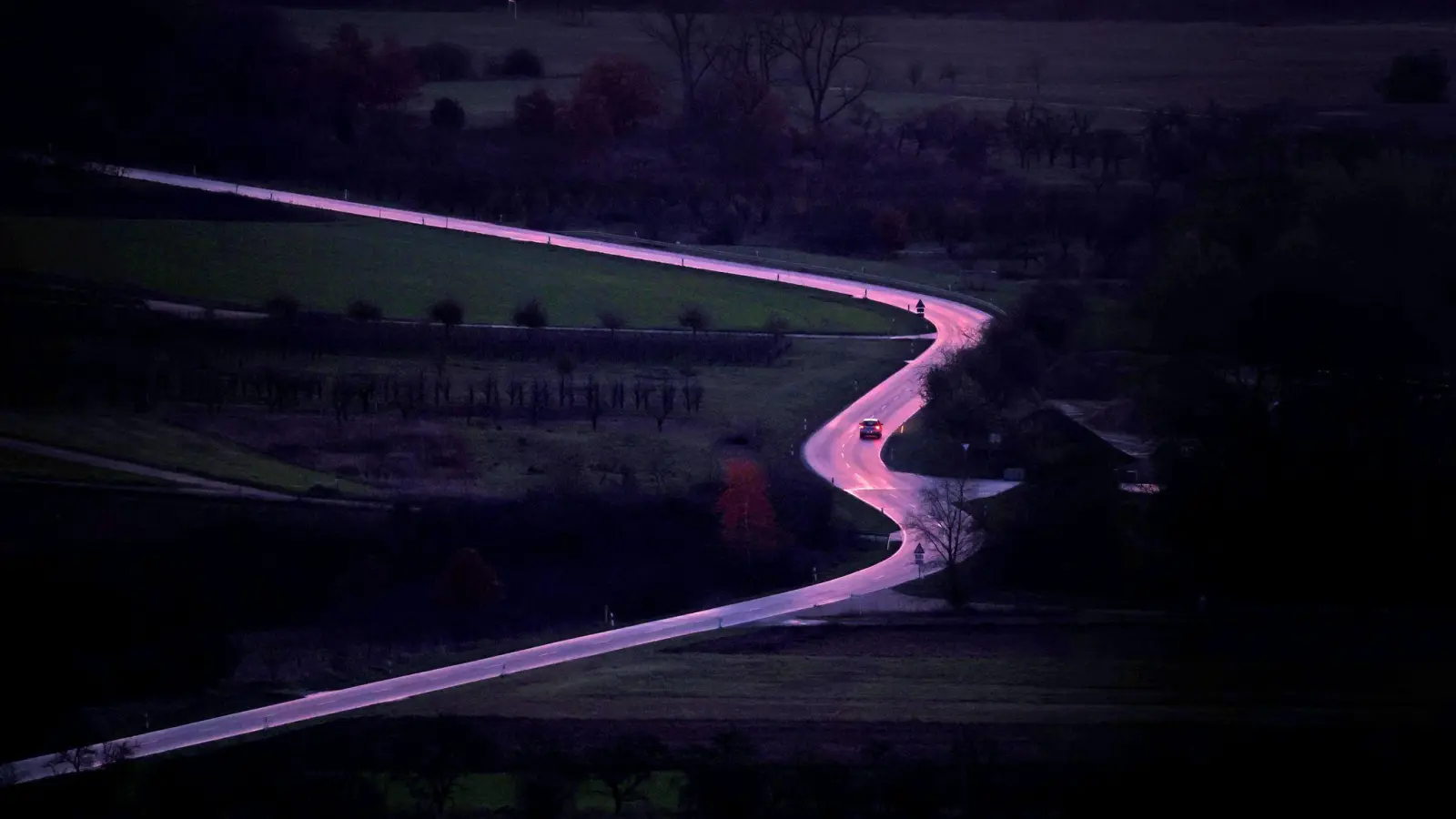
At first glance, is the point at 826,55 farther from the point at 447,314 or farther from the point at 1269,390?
the point at 1269,390

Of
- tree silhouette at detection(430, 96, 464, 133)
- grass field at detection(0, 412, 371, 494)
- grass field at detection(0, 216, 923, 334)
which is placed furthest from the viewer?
tree silhouette at detection(430, 96, 464, 133)

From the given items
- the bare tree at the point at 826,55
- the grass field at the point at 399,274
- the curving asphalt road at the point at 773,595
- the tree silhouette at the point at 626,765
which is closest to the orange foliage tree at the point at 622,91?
the bare tree at the point at 826,55

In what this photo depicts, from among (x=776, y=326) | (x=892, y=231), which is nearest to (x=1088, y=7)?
(x=892, y=231)

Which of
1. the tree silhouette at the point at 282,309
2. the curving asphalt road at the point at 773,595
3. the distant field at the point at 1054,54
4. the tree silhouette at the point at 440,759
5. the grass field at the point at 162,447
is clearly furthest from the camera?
the distant field at the point at 1054,54

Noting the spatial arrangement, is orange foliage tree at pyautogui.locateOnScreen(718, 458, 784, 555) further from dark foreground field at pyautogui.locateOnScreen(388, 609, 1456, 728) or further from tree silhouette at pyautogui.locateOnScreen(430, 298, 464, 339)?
tree silhouette at pyautogui.locateOnScreen(430, 298, 464, 339)

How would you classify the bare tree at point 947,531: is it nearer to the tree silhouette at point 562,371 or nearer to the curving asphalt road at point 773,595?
the curving asphalt road at point 773,595

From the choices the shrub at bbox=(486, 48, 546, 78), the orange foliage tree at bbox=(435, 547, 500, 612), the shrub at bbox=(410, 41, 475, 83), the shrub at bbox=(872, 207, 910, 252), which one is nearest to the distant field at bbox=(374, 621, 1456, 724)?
the orange foliage tree at bbox=(435, 547, 500, 612)
